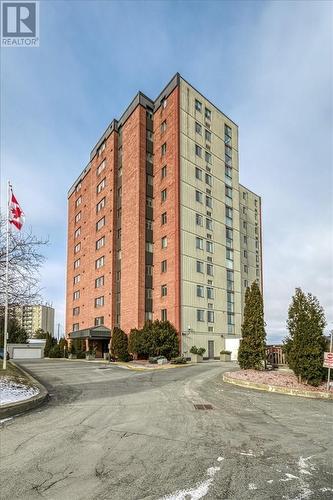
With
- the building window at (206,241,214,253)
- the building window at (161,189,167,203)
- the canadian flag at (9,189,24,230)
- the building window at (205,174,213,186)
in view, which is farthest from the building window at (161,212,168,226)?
the canadian flag at (9,189,24,230)

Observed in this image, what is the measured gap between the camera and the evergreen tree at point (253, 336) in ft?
71.7

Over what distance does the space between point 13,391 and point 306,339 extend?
11.7 metres

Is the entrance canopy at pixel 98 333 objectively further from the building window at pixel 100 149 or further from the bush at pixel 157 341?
the building window at pixel 100 149

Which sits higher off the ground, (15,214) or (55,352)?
(15,214)

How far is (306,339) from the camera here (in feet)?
56.5

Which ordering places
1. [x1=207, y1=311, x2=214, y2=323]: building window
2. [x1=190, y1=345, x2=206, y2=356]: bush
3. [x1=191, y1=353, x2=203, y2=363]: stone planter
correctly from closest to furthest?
[x1=191, y1=353, x2=203, y2=363]: stone planter → [x1=190, y1=345, x2=206, y2=356]: bush → [x1=207, y1=311, x2=214, y2=323]: building window

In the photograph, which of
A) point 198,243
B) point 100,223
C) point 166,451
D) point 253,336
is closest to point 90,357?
point 198,243

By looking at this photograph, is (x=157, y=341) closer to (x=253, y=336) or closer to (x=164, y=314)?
(x=164, y=314)

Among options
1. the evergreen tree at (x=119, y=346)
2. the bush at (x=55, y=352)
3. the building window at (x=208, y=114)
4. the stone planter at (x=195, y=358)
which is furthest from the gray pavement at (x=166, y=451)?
the bush at (x=55, y=352)

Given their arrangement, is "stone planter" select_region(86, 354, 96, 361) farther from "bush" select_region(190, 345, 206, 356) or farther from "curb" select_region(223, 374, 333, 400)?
"curb" select_region(223, 374, 333, 400)

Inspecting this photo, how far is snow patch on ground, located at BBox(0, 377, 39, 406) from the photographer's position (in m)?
11.3

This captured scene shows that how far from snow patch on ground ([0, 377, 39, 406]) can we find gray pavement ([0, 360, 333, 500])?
2.66ft

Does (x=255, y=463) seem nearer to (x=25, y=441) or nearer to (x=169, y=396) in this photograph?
(x=25, y=441)

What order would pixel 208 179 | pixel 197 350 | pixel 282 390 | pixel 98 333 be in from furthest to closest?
pixel 208 179
pixel 98 333
pixel 197 350
pixel 282 390
